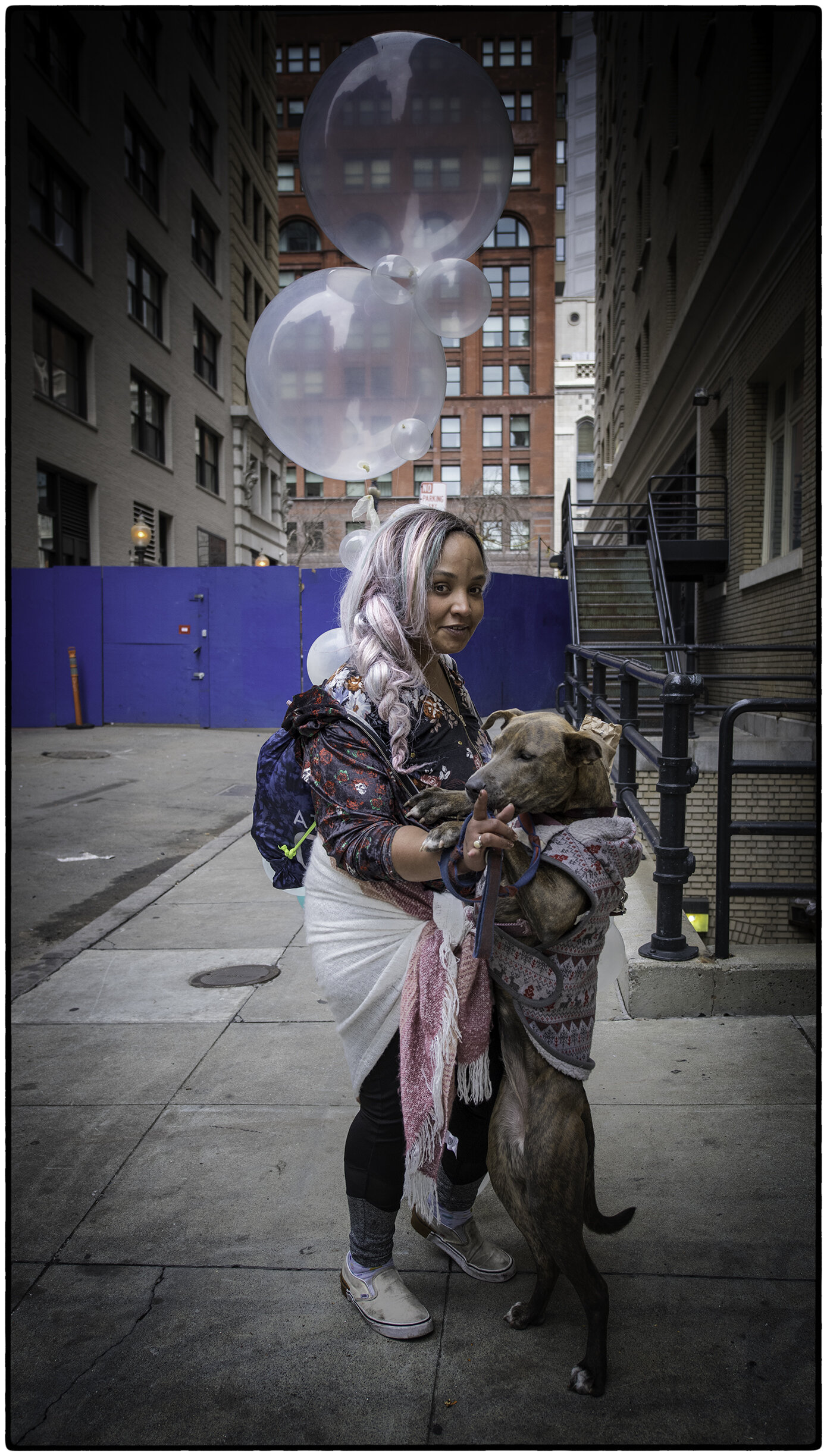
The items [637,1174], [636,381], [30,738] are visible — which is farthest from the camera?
[636,381]

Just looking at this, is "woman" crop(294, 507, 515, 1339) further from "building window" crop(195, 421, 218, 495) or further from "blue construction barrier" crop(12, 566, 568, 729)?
"building window" crop(195, 421, 218, 495)

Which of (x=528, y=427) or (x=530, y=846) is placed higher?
(x=528, y=427)

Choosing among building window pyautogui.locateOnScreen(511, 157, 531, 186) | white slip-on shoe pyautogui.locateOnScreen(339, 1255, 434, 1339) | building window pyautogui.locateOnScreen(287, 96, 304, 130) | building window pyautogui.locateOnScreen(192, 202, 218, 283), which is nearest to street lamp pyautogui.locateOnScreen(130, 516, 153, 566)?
building window pyautogui.locateOnScreen(192, 202, 218, 283)

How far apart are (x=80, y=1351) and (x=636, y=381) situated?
82.4 ft

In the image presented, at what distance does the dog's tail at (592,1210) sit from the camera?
2088mm

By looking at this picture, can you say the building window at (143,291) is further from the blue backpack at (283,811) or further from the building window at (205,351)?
the blue backpack at (283,811)

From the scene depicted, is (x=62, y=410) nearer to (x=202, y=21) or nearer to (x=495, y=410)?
(x=202, y=21)

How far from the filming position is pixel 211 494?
2498 cm

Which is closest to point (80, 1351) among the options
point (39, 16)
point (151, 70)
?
point (39, 16)

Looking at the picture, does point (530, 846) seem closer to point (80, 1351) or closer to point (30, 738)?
point (80, 1351)

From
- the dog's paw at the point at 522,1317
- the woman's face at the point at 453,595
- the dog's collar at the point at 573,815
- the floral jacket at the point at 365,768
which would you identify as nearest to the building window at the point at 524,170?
the woman's face at the point at 453,595

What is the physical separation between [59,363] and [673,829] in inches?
663

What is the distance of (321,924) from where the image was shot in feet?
7.13

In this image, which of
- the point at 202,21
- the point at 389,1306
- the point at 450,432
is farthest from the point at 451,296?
the point at 450,432
